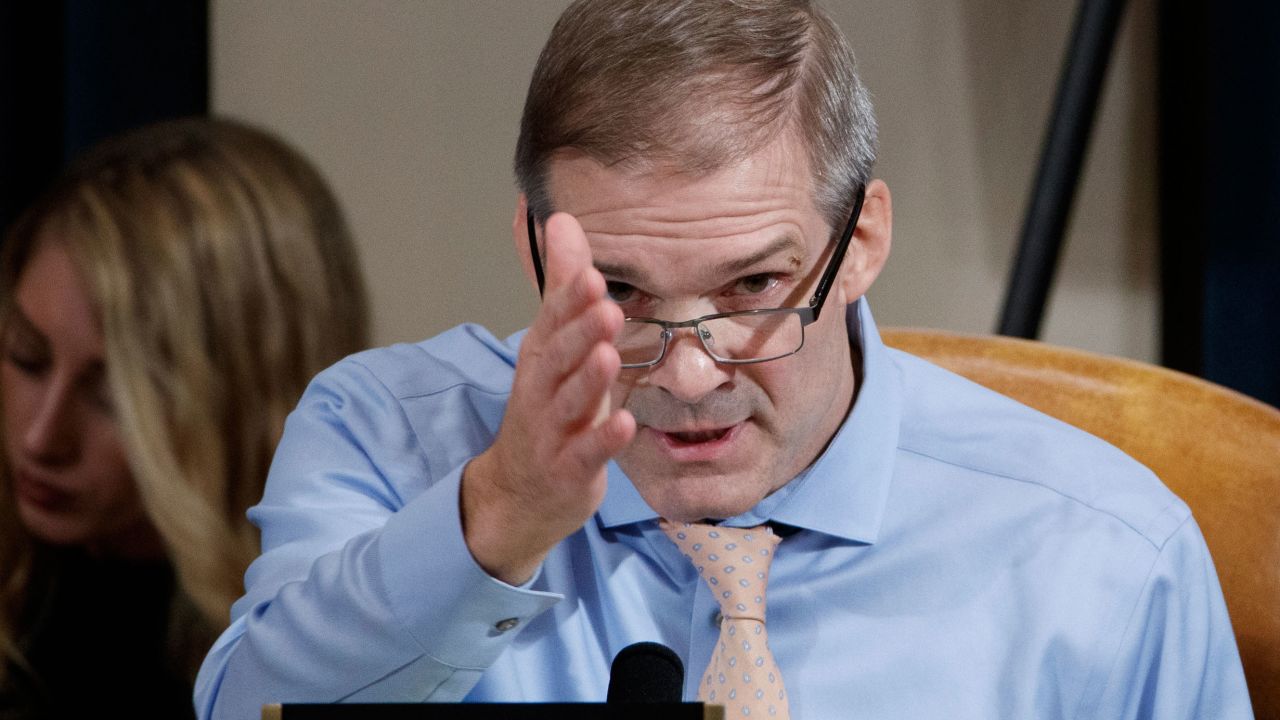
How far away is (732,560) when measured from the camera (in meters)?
1.12

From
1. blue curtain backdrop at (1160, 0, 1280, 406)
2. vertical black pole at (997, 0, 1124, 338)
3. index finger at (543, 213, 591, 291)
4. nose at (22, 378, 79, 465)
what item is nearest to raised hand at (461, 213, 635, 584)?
index finger at (543, 213, 591, 291)

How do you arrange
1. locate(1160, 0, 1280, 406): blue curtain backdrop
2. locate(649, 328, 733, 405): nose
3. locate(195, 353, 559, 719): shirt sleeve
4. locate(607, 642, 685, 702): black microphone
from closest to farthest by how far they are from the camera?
A: locate(607, 642, 685, 702): black microphone
locate(195, 353, 559, 719): shirt sleeve
locate(649, 328, 733, 405): nose
locate(1160, 0, 1280, 406): blue curtain backdrop

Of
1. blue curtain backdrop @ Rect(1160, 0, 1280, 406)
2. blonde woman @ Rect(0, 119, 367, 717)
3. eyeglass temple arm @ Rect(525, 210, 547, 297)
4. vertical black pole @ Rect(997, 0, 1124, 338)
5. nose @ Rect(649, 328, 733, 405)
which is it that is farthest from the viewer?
blue curtain backdrop @ Rect(1160, 0, 1280, 406)

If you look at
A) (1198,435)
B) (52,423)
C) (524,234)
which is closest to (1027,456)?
(1198,435)

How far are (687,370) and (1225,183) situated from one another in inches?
67.2

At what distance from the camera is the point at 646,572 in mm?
1189

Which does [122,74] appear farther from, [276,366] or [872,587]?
[872,587]

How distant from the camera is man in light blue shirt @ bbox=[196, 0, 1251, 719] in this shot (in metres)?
0.98

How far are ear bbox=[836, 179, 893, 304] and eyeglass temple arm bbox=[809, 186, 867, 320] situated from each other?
4 centimetres

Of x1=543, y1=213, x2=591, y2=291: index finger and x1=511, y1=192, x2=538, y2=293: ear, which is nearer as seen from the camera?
x1=543, y1=213, x2=591, y2=291: index finger

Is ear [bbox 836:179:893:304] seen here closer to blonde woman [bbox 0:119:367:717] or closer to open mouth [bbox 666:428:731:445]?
open mouth [bbox 666:428:731:445]

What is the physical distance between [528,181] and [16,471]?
1204mm

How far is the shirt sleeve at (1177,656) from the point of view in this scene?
112cm

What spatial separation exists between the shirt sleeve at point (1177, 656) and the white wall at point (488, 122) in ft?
3.87
